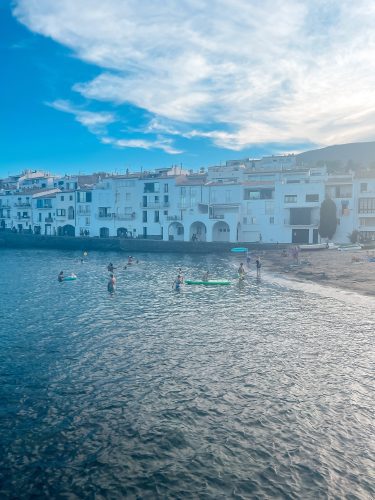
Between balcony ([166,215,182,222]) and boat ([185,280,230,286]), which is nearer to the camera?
boat ([185,280,230,286])

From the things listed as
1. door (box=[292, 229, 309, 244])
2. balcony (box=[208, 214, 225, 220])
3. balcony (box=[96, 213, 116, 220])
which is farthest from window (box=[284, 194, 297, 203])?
balcony (box=[96, 213, 116, 220])

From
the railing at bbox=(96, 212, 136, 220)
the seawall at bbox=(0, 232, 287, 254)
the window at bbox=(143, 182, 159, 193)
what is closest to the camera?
the seawall at bbox=(0, 232, 287, 254)

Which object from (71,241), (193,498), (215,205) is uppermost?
(215,205)

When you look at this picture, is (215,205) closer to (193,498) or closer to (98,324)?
(98,324)

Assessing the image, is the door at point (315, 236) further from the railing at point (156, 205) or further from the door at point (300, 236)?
the railing at point (156, 205)

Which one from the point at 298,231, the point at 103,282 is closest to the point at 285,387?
the point at 103,282

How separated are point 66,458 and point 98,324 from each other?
44.4 feet

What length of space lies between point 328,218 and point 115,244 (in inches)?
1662

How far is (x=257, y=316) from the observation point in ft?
85.7

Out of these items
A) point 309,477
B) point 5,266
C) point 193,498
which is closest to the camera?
point 193,498

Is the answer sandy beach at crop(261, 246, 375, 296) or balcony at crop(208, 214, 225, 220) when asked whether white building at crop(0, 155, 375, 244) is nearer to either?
balcony at crop(208, 214, 225, 220)

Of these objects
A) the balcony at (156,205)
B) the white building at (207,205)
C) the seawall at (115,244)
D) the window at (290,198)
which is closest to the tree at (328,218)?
the white building at (207,205)

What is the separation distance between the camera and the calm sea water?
10281mm

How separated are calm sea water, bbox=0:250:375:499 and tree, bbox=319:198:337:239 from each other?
133 ft
